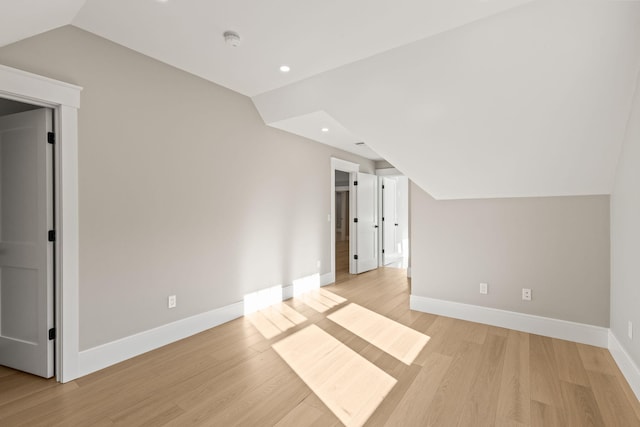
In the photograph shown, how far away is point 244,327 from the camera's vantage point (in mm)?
3496

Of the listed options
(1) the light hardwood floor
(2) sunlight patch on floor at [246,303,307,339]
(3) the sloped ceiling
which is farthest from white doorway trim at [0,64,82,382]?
(3) the sloped ceiling

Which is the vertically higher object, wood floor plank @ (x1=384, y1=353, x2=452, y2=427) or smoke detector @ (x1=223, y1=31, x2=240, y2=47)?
smoke detector @ (x1=223, y1=31, x2=240, y2=47)

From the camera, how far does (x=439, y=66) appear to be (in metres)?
2.58

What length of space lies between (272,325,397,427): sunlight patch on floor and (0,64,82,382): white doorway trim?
164 cm

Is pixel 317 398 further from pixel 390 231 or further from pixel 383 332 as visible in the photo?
pixel 390 231

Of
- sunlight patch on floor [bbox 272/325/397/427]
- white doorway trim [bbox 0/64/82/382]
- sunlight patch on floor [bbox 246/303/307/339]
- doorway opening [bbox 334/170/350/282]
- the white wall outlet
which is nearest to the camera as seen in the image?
sunlight patch on floor [bbox 272/325/397/427]

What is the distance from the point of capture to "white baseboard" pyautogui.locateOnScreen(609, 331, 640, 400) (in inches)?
85.7

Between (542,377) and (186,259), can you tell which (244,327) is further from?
(542,377)

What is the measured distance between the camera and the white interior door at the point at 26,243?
2.41m

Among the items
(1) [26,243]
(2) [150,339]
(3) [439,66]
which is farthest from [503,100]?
(1) [26,243]

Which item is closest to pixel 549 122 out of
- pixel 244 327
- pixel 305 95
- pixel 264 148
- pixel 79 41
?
pixel 305 95

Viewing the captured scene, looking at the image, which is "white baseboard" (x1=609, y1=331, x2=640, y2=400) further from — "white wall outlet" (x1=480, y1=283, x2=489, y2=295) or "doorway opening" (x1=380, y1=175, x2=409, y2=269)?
"doorway opening" (x1=380, y1=175, x2=409, y2=269)

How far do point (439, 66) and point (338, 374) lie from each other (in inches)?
102

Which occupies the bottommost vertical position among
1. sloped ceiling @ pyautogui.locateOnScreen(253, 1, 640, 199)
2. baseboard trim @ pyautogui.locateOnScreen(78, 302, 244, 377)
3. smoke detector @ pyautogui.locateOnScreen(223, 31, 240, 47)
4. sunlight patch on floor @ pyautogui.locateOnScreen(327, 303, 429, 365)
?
sunlight patch on floor @ pyautogui.locateOnScreen(327, 303, 429, 365)
